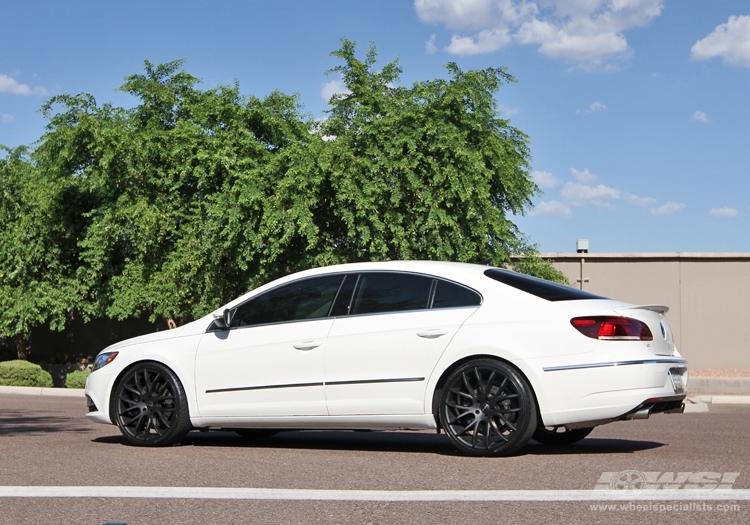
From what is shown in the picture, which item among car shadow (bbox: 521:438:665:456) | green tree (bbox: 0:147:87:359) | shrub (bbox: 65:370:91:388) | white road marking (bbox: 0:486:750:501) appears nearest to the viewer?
white road marking (bbox: 0:486:750:501)

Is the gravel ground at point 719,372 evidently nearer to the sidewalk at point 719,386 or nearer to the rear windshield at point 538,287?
the sidewalk at point 719,386

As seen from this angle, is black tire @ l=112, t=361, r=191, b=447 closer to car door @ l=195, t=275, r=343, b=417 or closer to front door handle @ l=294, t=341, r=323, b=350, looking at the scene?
car door @ l=195, t=275, r=343, b=417

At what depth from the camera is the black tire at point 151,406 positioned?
8969 mm

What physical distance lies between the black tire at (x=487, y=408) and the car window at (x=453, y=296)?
1.83ft

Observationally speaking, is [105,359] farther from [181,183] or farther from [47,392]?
[181,183]

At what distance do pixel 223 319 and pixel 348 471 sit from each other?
2.42 meters

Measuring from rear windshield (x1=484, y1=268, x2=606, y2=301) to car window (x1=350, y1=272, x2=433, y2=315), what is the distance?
59cm

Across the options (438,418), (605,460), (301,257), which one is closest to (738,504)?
(605,460)

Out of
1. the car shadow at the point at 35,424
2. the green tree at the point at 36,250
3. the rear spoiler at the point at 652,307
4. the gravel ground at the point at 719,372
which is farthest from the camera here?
the green tree at the point at 36,250

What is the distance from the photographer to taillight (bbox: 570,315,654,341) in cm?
782

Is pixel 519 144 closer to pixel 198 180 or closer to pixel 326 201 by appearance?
pixel 326 201

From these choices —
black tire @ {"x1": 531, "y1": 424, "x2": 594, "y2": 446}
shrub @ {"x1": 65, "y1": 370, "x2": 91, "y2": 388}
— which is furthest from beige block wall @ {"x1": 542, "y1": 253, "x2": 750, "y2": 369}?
black tire @ {"x1": 531, "y1": 424, "x2": 594, "y2": 446}

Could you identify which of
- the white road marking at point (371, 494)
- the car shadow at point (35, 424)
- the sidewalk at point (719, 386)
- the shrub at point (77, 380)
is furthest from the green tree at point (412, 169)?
the white road marking at point (371, 494)

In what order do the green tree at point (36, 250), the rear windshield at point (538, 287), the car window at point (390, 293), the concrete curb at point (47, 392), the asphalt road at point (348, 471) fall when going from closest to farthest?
the asphalt road at point (348, 471) → the rear windshield at point (538, 287) → the car window at point (390, 293) → the concrete curb at point (47, 392) → the green tree at point (36, 250)
